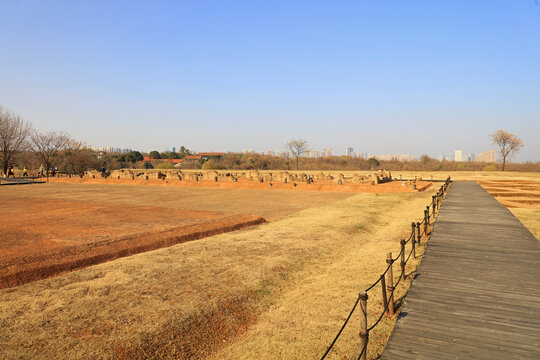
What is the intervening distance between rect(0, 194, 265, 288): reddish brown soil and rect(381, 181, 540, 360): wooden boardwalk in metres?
8.47

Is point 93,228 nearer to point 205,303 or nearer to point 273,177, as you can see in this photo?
point 205,303

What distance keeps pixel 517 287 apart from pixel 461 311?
74.4 inches

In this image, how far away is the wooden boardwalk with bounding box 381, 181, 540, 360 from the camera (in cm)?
436

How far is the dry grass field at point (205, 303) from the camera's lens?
5.27m

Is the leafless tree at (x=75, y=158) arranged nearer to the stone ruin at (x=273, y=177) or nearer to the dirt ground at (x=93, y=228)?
the stone ruin at (x=273, y=177)

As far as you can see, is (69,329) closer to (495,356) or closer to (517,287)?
(495,356)

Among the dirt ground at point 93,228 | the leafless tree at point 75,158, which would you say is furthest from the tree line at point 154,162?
the dirt ground at point 93,228

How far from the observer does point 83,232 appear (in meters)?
13.3

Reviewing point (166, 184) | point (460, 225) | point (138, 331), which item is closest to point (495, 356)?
point (138, 331)

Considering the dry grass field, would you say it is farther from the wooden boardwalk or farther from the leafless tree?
the leafless tree

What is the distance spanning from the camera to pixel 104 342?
530 cm

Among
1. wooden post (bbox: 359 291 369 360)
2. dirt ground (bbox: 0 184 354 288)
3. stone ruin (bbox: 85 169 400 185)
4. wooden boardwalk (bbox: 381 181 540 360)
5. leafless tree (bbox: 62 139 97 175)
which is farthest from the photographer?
leafless tree (bbox: 62 139 97 175)

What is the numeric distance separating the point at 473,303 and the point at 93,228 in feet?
45.5

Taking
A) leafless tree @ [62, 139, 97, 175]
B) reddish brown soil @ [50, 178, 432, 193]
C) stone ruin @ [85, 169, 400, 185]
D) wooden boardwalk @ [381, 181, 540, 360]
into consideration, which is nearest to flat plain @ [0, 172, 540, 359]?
wooden boardwalk @ [381, 181, 540, 360]
